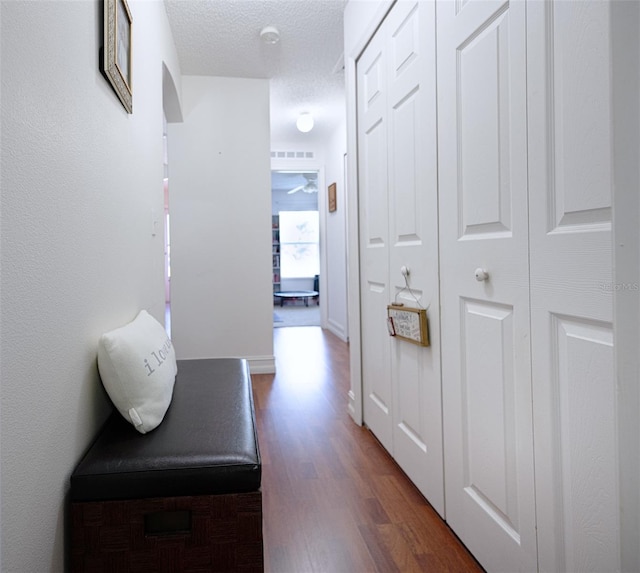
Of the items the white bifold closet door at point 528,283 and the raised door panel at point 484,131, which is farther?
the raised door panel at point 484,131

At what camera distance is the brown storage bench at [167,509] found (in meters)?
0.99

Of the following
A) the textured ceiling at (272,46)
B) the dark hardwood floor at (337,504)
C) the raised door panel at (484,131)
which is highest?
the textured ceiling at (272,46)

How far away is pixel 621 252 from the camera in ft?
1.62

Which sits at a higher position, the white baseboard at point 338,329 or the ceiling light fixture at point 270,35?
the ceiling light fixture at point 270,35

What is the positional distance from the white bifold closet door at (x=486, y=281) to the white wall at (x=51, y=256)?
1052 mm

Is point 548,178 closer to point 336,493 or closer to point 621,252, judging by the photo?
point 621,252

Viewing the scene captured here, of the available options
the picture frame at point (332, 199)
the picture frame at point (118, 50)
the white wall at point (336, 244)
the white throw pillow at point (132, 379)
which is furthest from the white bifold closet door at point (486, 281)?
the picture frame at point (332, 199)

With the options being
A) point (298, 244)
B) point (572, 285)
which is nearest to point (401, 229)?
point (572, 285)

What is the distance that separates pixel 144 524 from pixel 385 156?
5.67 feet

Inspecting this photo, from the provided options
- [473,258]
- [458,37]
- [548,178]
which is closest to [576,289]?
[548,178]

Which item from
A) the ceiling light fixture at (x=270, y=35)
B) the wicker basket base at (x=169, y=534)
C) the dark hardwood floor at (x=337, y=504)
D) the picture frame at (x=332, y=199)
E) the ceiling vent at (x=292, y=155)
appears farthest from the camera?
the ceiling vent at (x=292, y=155)

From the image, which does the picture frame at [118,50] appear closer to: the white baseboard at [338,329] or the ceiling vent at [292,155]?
the white baseboard at [338,329]

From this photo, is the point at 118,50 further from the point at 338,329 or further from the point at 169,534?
the point at 338,329

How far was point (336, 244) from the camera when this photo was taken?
5656 millimetres
